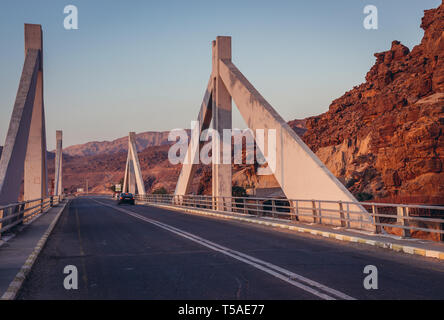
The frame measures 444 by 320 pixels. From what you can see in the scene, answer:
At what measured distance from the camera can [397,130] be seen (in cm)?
6481

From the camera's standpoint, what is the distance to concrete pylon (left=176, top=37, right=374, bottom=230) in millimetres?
16312

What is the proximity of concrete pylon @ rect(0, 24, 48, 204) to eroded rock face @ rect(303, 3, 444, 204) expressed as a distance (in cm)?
4154

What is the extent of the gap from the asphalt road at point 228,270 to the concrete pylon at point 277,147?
3.20 m

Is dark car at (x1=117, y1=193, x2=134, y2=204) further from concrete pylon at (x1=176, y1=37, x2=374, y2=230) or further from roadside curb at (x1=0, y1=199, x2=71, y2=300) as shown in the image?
roadside curb at (x1=0, y1=199, x2=71, y2=300)

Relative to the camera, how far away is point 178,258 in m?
9.95

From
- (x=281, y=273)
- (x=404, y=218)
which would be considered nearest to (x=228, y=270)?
(x=281, y=273)

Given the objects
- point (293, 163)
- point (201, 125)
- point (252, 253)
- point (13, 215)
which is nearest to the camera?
point (252, 253)

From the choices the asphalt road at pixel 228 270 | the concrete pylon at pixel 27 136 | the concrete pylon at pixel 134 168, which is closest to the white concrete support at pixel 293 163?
the asphalt road at pixel 228 270

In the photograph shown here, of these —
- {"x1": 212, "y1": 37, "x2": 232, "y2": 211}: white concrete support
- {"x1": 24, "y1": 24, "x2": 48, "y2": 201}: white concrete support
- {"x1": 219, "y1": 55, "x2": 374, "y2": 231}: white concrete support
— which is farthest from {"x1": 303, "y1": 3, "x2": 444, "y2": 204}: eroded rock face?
{"x1": 24, "y1": 24, "x2": 48, "y2": 201}: white concrete support

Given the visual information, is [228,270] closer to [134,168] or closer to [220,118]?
[220,118]

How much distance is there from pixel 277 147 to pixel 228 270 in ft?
40.2

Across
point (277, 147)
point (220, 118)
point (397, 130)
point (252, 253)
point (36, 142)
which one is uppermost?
point (397, 130)

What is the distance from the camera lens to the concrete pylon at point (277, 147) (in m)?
16.3
